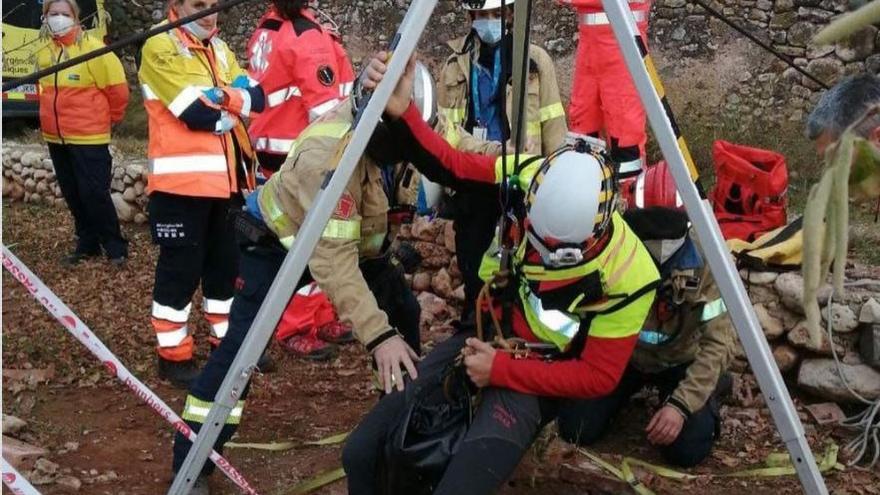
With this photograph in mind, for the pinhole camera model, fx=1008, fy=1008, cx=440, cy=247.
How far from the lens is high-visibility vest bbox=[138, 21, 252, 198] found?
4.65 metres

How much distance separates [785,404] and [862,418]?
195 centimetres

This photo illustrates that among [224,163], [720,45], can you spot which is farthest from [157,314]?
[720,45]

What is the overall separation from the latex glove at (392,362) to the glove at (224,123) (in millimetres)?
2161

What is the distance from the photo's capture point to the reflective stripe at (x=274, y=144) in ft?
18.5

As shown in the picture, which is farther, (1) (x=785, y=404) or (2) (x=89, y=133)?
(2) (x=89, y=133)

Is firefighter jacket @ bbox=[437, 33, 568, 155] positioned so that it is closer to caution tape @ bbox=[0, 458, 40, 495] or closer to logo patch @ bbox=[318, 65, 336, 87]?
logo patch @ bbox=[318, 65, 336, 87]

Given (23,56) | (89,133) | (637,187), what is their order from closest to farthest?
(637,187), (89,133), (23,56)

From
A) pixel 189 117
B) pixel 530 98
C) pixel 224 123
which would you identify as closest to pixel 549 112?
pixel 530 98

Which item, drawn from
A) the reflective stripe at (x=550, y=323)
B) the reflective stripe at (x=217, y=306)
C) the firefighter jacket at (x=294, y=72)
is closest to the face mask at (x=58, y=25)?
the firefighter jacket at (x=294, y=72)

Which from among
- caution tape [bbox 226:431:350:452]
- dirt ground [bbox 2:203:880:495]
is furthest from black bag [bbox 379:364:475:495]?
caution tape [bbox 226:431:350:452]

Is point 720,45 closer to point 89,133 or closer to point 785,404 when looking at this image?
point 89,133

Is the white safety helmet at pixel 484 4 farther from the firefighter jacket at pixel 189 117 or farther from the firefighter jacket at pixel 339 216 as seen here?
the firefighter jacket at pixel 339 216

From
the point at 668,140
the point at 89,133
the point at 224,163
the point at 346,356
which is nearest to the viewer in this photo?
the point at 668,140

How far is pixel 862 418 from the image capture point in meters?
4.16
